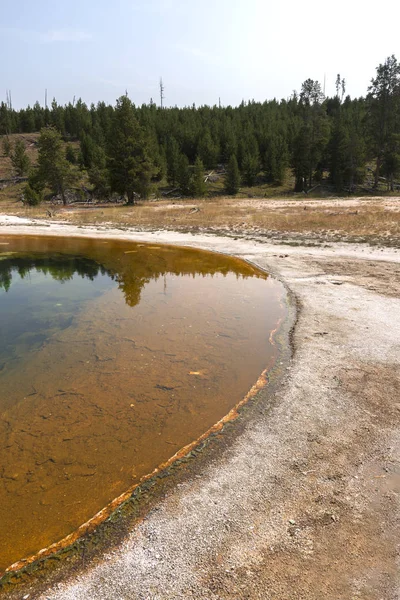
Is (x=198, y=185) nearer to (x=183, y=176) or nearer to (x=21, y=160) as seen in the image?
(x=183, y=176)

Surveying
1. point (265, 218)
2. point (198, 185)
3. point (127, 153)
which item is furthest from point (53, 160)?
point (265, 218)

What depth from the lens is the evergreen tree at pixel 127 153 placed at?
43688mm

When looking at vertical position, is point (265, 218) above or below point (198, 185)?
below

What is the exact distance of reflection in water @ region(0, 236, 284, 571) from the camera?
513 cm

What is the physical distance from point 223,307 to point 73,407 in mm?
6543

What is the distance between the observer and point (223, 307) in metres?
12.5

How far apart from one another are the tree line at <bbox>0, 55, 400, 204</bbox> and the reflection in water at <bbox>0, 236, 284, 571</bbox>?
109 feet

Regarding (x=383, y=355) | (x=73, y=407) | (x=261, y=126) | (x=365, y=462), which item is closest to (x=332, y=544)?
(x=365, y=462)

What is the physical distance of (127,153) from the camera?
146 ft

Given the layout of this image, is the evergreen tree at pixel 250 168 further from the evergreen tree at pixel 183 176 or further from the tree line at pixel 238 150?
the evergreen tree at pixel 183 176

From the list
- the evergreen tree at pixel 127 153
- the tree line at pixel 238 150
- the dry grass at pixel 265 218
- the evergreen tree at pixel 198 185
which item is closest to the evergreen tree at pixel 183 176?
the tree line at pixel 238 150

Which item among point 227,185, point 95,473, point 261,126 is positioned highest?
point 261,126

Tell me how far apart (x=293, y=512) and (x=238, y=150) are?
3015 inches

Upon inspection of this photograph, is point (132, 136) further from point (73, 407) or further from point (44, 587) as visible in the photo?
point (44, 587)
